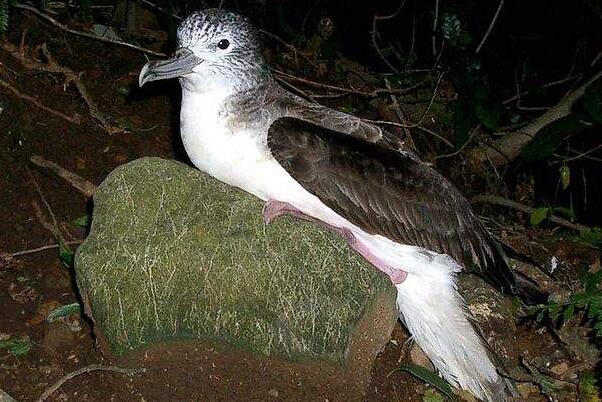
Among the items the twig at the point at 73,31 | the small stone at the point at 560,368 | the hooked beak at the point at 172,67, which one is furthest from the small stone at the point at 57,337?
the small stone at the point at 560,368

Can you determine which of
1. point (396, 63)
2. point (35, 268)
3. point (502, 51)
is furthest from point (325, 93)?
point (35, 268)

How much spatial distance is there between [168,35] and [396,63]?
2326 millimetres

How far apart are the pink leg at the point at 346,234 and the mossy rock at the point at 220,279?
0.14ft

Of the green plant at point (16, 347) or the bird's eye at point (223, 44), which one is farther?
the bird's eye at point (223, 44)

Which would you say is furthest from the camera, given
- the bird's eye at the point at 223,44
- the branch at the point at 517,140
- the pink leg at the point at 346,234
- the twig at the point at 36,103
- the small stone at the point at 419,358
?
the branch at the point at 517,140

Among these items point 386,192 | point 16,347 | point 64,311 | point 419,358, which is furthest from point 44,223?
point 419,358

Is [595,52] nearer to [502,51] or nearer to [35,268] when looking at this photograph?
[502,51]

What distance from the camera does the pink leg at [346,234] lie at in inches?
152

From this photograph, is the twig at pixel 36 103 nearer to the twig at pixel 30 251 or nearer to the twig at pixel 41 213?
the twig at pixel 41 213

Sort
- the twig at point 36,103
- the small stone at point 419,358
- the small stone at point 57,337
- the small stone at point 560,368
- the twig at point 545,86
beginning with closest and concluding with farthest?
the small stone at point 57,337
the small stone at point 419,358
the small stone at point 560,368
the twig at point 36,103
the twig at point 545,86

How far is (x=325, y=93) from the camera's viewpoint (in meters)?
6.88

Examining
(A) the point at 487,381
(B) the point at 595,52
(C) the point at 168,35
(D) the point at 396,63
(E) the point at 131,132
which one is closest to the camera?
(A) the point at 487,381

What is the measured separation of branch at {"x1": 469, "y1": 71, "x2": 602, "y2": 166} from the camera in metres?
6.49

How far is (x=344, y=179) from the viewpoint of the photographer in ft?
13.0
